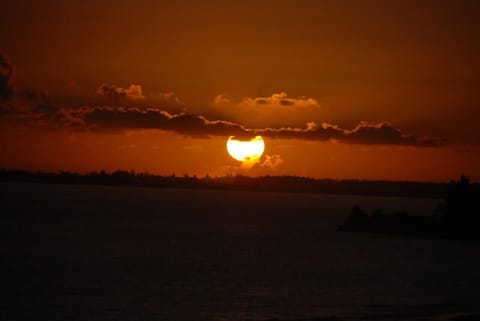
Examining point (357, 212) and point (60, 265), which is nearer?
point (60, 265)

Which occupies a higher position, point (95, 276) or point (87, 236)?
point (87, 236)

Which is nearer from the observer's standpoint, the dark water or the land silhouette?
the dark water

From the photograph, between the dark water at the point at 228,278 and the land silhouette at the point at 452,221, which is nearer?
the dark water at the point at 228,278

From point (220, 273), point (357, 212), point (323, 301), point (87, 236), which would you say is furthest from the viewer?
point (357, 212)

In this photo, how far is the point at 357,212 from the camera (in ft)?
577

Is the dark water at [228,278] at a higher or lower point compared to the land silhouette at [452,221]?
lower

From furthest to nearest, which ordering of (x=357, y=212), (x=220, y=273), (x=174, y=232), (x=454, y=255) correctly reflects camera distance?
(x=357, y=212) → (x=174, y=232) → (x=454, y=255) → (x=220, y=273)

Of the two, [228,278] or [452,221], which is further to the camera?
[452,221]

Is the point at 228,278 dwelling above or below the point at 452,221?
below

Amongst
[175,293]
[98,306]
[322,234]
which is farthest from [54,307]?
[322,234]

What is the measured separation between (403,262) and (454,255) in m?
15.6

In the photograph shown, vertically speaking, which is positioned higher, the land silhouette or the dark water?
the land silhouette

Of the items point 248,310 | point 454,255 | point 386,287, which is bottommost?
point 248,310

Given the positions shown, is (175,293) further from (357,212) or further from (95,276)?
(357,212)
